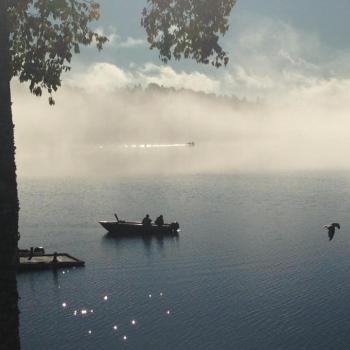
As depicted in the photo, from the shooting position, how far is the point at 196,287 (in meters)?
51.2

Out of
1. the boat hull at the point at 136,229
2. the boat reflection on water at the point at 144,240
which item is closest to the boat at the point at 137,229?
the boat hull at the point at 136,229

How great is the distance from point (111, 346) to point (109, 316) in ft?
20.4

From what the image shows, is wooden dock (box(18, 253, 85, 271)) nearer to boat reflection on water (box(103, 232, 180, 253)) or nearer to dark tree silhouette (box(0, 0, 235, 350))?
boat reflection on water (box(103, 232, 180, 253))

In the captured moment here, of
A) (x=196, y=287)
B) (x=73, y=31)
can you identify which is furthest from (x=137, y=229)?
(x=73, y=31)

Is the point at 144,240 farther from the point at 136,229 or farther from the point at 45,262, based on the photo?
the point at 45,262

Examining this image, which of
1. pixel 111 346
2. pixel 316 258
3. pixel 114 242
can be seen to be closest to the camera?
pixel 111 346

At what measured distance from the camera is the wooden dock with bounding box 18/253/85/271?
57019 millimetres

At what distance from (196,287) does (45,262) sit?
61.1ft

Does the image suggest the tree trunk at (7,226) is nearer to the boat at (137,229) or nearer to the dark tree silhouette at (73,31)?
the dark tree silhouette at (73,31)

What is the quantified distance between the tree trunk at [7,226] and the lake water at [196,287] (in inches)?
1096

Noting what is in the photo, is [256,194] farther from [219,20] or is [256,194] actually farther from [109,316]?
[219,20]

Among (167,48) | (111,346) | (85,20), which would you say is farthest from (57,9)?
(111,346)

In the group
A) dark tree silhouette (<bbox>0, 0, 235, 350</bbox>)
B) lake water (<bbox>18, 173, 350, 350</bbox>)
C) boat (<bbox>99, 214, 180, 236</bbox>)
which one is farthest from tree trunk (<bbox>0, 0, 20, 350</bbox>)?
boat (<bbox>99, 214, 180, 236</bbox>)

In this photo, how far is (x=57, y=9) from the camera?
11844 millimetres
